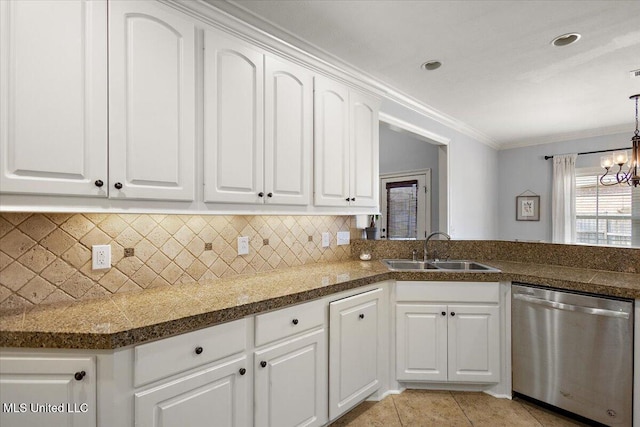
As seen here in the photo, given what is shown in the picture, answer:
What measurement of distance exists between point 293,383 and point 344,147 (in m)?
1.67

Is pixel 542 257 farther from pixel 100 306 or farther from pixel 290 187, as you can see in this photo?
pixel 100 306

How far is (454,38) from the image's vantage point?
2400mm

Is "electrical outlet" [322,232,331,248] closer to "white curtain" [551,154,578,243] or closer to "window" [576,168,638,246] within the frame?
"white curtain" [551,154,578,243]

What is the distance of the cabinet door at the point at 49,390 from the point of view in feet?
3.92

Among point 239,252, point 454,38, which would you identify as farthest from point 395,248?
point 454,38

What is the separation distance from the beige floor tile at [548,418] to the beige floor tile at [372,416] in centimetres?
95

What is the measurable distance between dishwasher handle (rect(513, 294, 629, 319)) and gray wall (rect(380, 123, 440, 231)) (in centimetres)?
252

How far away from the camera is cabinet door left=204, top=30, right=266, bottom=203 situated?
1.81 metres

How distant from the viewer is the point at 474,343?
2.50 m

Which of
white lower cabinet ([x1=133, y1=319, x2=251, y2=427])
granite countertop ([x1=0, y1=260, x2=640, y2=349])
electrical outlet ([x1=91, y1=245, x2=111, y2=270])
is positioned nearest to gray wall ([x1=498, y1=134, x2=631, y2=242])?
granite countertop ([x1=0, y1=260, x2=640, y2=349])

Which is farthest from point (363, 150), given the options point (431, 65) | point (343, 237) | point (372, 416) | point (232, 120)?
point (372, 416)

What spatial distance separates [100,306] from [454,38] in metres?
2.70

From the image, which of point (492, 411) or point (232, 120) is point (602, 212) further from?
point (232, 120)

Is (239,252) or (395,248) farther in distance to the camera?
(395,248)
